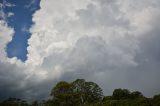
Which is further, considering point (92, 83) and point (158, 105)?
point (92, 83)

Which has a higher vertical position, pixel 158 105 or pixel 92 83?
pixel 92 83

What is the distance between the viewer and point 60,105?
141 meters

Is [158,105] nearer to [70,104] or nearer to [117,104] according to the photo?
[117,104]

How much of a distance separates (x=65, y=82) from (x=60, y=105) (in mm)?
13291

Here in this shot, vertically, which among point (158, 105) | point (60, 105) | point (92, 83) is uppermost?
point (92, 83)

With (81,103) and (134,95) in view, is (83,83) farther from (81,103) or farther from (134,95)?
(134,95)

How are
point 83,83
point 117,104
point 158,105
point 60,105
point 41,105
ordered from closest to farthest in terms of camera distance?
point 158,105, point 117,104, point 60,105, point 83,83, point 41,105

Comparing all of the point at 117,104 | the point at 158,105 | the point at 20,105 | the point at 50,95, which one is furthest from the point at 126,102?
the point at 20,105

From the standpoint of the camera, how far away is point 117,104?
116 metres

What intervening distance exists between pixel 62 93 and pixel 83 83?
1410cm

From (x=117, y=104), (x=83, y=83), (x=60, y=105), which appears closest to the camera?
(x=117, y=104)

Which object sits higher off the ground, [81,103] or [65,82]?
[65,82]

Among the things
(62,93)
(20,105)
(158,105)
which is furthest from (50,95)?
(158,105)

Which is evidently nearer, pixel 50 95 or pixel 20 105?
Answer: pixel 50 95
